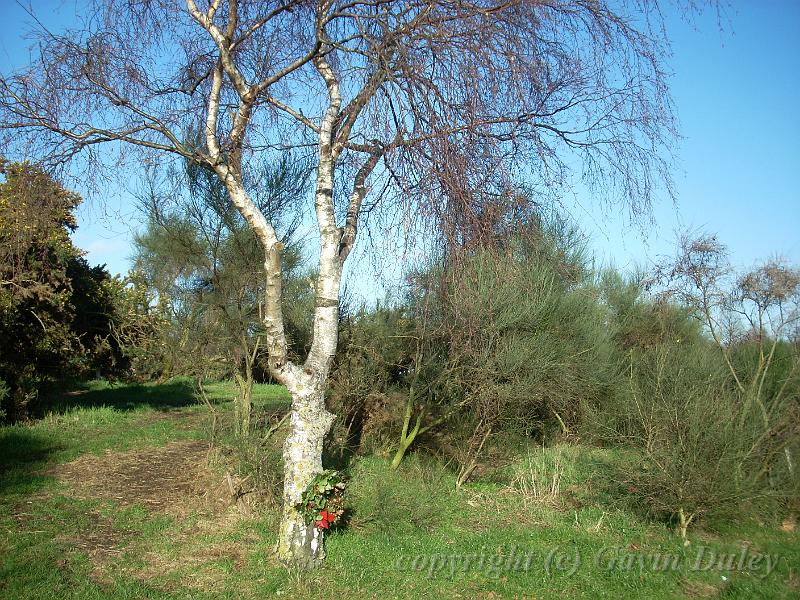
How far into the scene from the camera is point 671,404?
6.85 m

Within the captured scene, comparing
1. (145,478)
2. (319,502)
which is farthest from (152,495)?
(319,502)

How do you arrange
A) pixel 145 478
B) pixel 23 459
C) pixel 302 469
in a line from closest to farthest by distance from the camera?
pixel 302 469 < pixel 145 478 < pixel 23 459

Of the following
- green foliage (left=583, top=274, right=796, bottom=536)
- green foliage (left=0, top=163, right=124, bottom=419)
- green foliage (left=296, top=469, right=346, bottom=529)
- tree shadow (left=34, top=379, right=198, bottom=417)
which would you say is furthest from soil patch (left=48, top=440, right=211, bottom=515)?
green foliage (left=583, top=274, right=796, bottom=536)

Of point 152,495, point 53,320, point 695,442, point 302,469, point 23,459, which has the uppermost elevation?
point 53,320

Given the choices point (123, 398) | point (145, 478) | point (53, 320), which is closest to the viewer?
point (145, 478)

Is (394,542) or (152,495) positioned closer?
(394,542)

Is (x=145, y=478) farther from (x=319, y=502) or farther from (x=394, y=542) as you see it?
(x=319, y=502)

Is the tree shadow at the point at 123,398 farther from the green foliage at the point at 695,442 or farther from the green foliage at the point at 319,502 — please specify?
the green foliage at the point at 695,442

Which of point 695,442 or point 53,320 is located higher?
point 53,320

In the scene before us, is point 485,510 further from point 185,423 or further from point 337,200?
point 185,423

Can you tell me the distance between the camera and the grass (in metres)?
4.78

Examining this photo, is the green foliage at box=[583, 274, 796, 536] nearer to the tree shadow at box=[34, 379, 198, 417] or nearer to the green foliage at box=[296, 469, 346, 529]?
the green foliage at box=[296, 469, 346, 529]

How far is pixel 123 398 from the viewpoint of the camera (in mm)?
15125

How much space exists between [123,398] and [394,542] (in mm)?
11588
